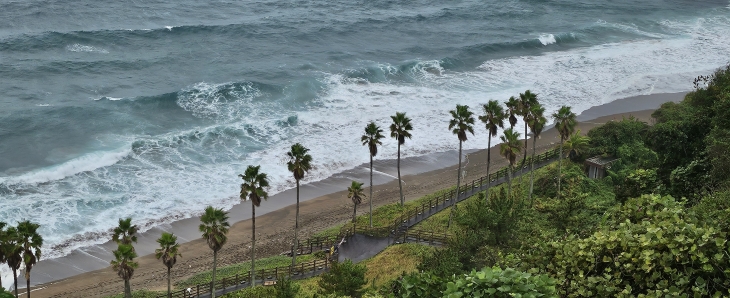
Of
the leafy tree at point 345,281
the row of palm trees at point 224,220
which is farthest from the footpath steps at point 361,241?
the leafy tree at point 345,281

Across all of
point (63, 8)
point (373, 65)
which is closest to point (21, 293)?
point (373, 65)

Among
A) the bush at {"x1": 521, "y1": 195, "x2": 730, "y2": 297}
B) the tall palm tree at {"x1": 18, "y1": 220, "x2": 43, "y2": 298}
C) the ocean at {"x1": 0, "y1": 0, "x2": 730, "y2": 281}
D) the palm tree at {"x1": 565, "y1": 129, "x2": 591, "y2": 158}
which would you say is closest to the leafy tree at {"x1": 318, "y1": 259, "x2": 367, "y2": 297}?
the tall palm tree at {"x1": 18, "y1": 220, "x2": 43, "y2": 298}

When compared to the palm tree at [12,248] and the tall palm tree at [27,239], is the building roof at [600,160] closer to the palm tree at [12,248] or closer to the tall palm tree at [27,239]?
the tall palm tree at [27,239]

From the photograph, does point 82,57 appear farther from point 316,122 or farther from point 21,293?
point 21,293

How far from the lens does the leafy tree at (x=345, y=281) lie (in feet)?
110

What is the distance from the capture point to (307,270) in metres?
44.0

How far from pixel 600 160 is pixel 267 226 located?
78.3 ft

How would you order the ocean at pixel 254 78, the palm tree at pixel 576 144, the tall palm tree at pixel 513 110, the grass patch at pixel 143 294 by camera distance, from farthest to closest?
the ocean at pixel 254 78 → the palm tree at pixel 576 144 → the tall palm tree at pixel 513 110 → the grass patch at pixel 143 294

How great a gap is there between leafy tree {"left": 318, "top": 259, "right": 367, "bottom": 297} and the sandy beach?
1460 cm

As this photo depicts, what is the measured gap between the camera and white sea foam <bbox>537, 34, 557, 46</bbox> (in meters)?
96.9

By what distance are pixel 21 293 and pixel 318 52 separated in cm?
5296

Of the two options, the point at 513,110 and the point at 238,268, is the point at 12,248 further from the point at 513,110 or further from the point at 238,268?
the point at 513,110

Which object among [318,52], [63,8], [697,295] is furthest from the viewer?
[63,8]

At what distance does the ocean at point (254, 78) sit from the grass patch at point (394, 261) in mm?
15765
